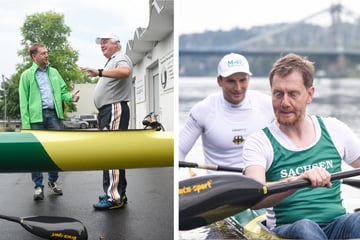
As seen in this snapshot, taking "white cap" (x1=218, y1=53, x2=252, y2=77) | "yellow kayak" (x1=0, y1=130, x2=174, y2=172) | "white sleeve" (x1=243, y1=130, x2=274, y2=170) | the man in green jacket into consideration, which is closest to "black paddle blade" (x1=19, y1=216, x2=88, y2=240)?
"yellow kayak" (x1=0, y1=130, x2=174, y2=172)

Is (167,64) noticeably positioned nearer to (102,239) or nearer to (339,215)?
(339,215)

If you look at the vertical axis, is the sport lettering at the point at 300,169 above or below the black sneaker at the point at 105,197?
above

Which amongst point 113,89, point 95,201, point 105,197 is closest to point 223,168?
point 113,89

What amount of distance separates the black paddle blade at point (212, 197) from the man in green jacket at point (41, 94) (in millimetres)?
844

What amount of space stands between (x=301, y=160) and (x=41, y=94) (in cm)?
133

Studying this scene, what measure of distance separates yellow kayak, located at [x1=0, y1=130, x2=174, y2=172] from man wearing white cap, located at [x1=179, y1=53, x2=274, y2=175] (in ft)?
1.37

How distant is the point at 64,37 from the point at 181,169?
809 millimetres

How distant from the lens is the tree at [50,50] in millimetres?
2049

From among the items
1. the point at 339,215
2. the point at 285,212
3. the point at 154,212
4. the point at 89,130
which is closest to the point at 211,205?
the point at 285,212

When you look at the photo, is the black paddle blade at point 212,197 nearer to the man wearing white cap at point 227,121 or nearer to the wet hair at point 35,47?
the man wearing white cap at point 227,121

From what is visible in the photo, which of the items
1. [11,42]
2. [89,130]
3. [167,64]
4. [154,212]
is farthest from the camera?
[154,212]

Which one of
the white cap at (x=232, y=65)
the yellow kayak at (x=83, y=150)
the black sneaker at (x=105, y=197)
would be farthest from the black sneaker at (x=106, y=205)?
the white cap at (x=232, y=65)

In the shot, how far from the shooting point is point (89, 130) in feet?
7.39

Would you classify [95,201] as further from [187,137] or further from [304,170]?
[304,170]
